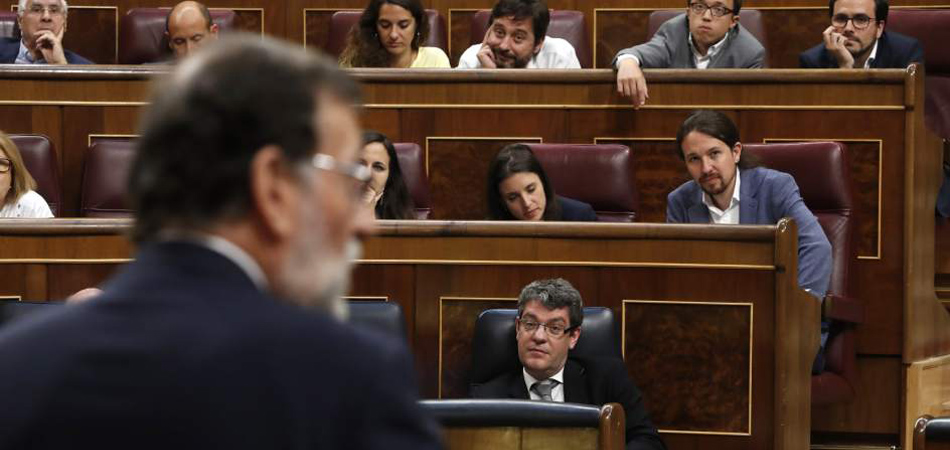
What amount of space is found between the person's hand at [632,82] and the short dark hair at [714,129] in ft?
0.48

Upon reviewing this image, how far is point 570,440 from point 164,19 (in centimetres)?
139

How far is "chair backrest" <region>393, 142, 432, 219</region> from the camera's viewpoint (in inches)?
68.4

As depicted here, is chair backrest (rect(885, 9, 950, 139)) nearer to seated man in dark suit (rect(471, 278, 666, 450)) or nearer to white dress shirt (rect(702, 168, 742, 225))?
white dress shirt (rect(702, 168, 742, 225))

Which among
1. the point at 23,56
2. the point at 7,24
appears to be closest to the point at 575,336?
the point at 23,56

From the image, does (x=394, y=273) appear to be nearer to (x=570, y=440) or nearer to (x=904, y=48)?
(x=570, y=440)

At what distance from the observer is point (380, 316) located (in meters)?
1.33

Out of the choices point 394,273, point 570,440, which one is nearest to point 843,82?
point 394,273

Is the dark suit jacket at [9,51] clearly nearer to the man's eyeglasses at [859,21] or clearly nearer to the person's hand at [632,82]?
the person's hand at [632,82]

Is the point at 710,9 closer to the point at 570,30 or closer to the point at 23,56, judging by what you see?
the point at 570,30

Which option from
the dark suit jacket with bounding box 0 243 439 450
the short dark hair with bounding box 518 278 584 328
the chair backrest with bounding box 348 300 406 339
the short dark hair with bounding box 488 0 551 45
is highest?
the short dark hair with bounding box 488 0 551 45

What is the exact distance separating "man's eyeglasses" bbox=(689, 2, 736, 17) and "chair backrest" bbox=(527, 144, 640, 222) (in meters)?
0.32

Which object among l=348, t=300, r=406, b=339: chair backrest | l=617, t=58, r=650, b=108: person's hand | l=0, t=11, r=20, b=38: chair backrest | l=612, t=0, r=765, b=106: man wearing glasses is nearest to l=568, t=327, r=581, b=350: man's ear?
l=348, t=300, r=406, b=339: chair backrest

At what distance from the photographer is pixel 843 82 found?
1.79 m

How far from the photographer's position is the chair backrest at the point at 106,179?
71.1 inches
